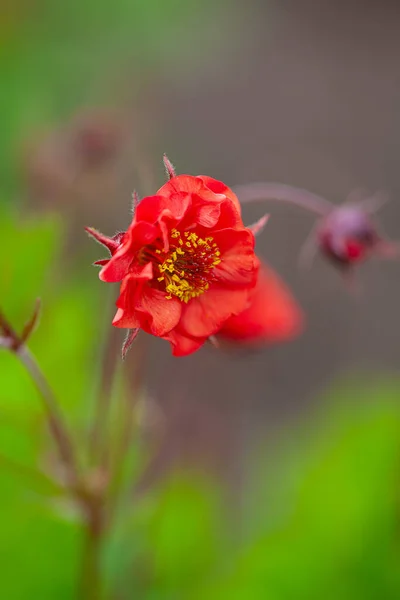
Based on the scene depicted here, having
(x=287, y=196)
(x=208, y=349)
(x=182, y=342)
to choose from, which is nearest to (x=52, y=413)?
(x=182, y=342)

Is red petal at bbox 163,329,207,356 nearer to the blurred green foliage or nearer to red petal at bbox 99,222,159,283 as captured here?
red petal at bbox 99,222,159,283

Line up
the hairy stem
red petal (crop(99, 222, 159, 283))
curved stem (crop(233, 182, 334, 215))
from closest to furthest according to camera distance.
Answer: red petal (crop(99, 222, 159, 283)) → curved stem (crop(233, 182, 334, 215)) → the hairy stem

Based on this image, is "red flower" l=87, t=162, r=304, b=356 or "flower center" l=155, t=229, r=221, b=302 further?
"flower center" l=155, t=229, r=221, b=302

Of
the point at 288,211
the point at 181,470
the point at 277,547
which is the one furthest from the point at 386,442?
the point at 288,211

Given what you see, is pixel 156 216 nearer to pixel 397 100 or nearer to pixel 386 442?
pixel 386 442

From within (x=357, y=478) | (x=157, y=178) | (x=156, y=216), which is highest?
(x=156, y=216)

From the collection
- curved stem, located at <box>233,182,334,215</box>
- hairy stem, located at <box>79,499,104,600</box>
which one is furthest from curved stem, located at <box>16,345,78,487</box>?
curved stem, located at <box>233,182,334,215</box>
